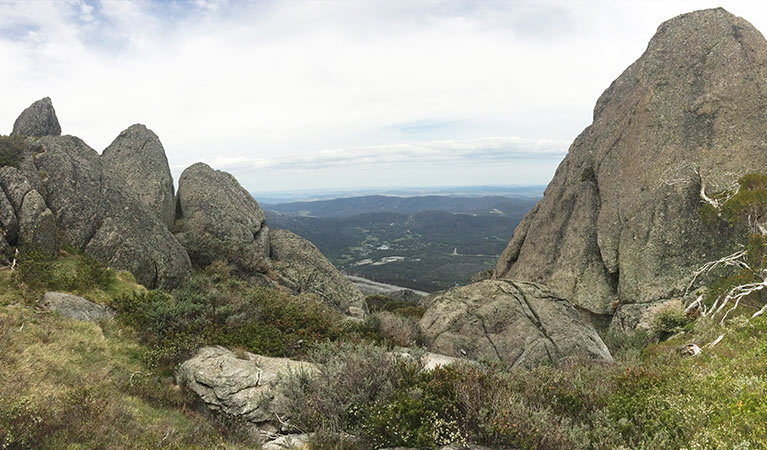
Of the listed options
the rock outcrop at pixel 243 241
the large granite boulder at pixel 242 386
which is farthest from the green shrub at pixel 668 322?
the large granite boulder at pixel 242 386

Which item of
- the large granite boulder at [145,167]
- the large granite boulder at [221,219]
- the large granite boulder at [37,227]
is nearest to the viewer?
the large granite boulder at [37,227]

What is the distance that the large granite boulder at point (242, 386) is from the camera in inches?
335

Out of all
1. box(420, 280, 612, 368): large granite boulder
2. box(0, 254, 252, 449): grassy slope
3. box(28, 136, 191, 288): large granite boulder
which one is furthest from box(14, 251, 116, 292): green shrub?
box(420, 280, 612, 368): large granite boulder

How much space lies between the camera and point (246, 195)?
Result: 33.8 metres

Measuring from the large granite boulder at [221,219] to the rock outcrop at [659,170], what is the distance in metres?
20.9

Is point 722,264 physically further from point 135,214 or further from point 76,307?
A: point 135,214

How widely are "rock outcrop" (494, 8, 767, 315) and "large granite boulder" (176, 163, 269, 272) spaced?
68.4 feet

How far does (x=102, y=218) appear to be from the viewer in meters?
17.4

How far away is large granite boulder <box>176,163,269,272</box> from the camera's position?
24469 mm

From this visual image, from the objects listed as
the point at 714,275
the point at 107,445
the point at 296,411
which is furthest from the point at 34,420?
the point at 714,275

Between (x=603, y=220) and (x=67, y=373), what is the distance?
29.2 metres

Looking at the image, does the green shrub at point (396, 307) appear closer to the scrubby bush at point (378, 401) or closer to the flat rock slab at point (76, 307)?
the flat rock slab at point (76, 307)

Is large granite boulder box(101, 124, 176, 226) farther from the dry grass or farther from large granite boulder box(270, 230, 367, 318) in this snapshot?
the dry grass

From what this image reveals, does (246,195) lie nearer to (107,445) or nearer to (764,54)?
(107,445)
